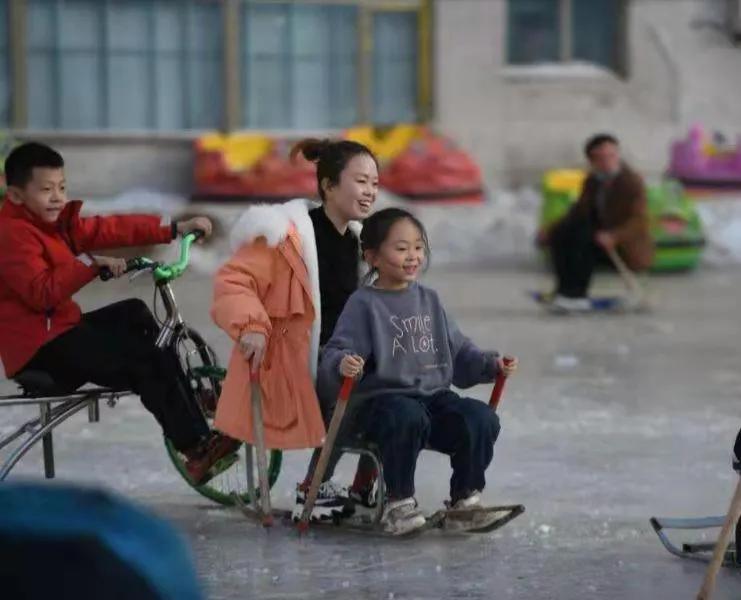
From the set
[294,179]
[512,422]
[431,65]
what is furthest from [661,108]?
[512,422]

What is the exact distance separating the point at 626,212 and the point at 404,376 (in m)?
7.52

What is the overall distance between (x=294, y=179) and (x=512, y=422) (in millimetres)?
9327

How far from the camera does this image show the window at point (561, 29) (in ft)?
66.1

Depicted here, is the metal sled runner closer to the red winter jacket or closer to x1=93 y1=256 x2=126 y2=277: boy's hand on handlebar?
x1=93 y1=256 x2=126 y2=277: boy's hand on handlebar

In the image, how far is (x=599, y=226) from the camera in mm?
14031

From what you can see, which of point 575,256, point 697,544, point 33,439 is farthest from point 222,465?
point 575,256

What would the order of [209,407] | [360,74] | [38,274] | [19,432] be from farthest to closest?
[360,74] < [209,407] < [19,432] < [38,274]

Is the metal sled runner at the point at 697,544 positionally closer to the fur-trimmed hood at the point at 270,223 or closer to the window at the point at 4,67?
the fur-trimmed hood at the point at 270,223

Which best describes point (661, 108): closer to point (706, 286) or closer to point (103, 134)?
point (706, 286)

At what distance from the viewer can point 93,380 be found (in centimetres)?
662

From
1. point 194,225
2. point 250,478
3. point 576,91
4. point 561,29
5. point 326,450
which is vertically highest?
point 561,29

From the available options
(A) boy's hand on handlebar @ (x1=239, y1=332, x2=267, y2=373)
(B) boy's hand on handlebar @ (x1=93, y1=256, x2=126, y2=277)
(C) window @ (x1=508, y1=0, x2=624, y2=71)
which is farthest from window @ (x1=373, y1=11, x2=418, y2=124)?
(A) boy's hand on handlebar @ (x1=239, y1=332, x2=267, y2=373)

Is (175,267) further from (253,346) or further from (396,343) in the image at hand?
(396,343)

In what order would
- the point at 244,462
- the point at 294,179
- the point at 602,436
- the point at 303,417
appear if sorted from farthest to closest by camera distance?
the point at 294,179
the point at 602,436
the point at 244,462
the point at 303,417
